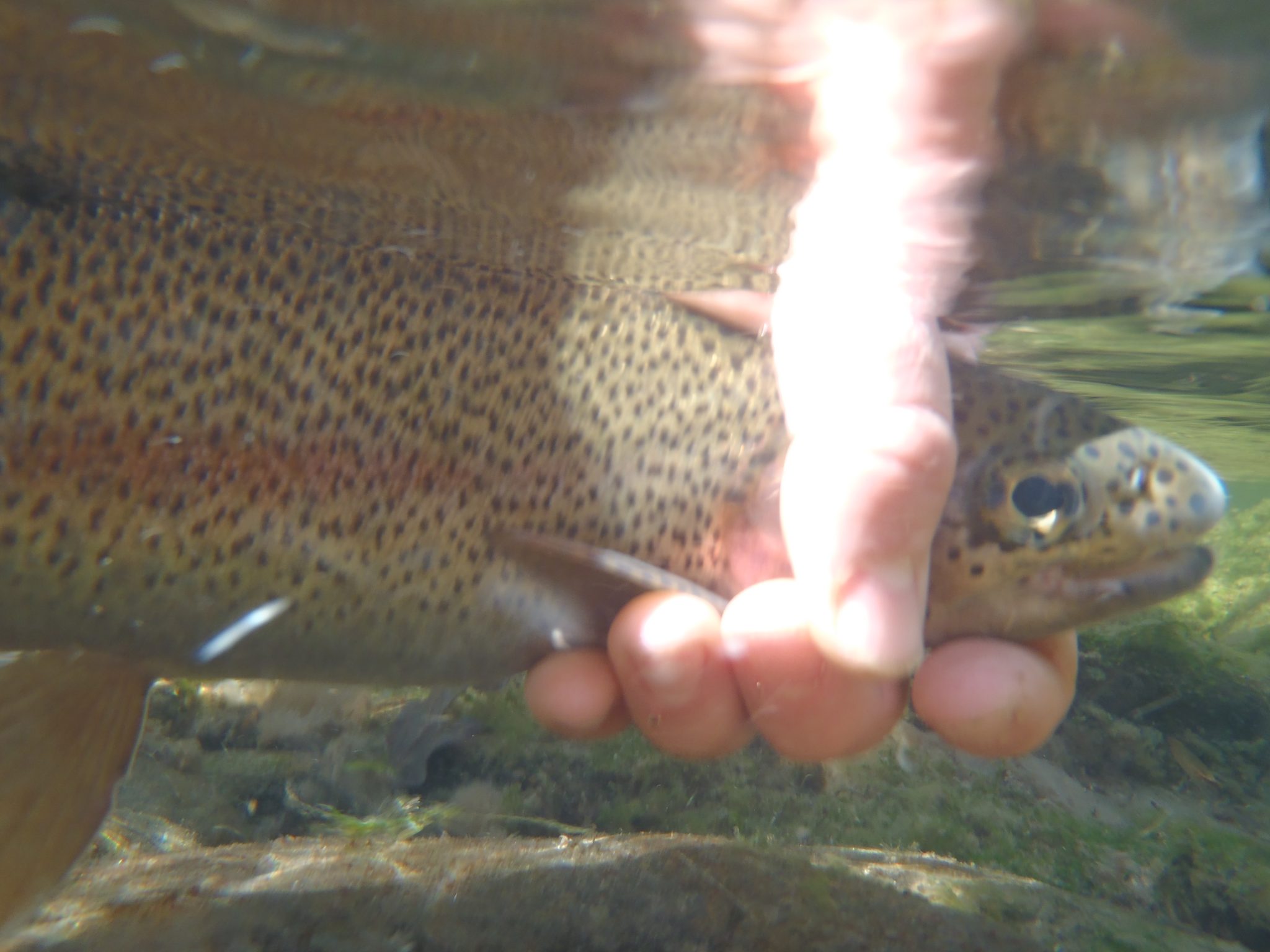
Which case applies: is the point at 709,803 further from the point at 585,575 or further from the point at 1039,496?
the point at 1039,496

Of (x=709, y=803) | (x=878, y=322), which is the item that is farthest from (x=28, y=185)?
(x=709, y=803)

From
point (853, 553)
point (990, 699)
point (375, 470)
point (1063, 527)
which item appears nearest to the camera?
point (853, 553)

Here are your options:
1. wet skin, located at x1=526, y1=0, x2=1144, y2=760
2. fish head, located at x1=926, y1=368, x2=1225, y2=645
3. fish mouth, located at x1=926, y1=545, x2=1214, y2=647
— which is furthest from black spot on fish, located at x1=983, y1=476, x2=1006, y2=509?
wet skin, located at x1=526, y1=0, x2=1144, y2=760

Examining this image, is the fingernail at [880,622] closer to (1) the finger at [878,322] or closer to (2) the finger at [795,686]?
(1) the finger at [878,322]

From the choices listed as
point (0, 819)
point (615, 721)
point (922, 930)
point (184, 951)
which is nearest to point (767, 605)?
point (615, 721)

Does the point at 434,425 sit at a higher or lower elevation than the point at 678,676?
higher

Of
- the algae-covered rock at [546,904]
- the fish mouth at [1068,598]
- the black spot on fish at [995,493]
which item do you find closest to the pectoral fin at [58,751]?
the algae-covered rock at [546,904]

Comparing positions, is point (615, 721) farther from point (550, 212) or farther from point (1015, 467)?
point (550, 212)
